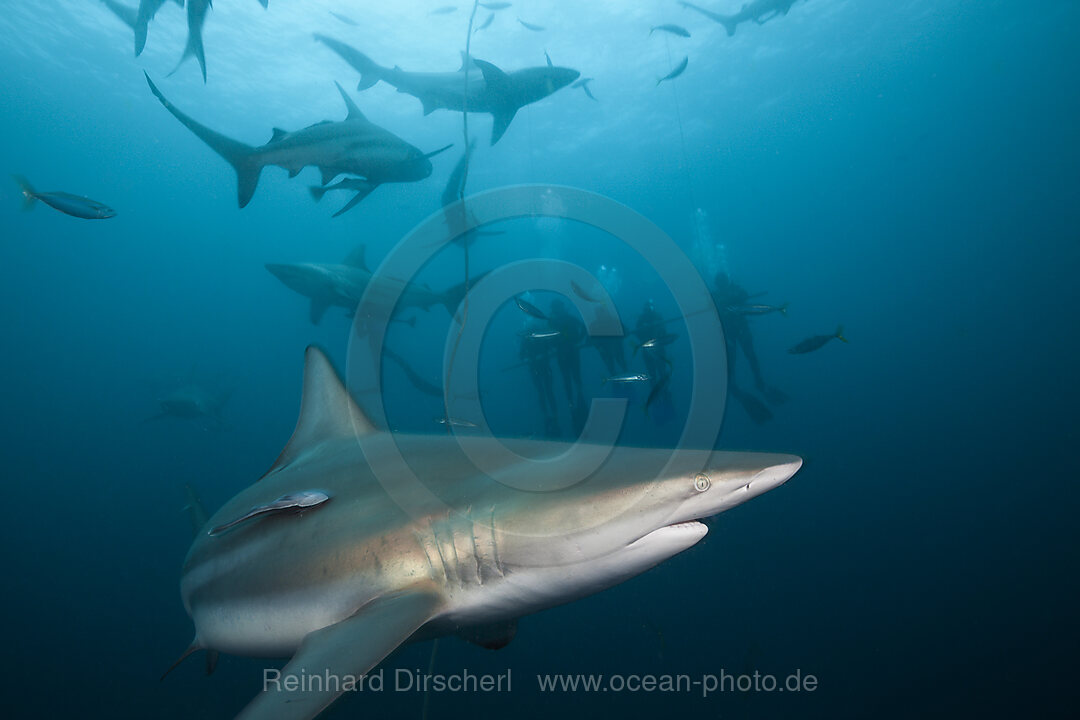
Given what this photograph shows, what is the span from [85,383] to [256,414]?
1457 inches

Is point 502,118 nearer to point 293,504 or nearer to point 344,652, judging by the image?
point 293,504

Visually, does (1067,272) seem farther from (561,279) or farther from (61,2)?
(61,2)

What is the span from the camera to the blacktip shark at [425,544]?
5.51 feet

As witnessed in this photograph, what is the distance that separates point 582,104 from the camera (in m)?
33.1

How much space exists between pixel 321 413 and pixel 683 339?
3215 cm

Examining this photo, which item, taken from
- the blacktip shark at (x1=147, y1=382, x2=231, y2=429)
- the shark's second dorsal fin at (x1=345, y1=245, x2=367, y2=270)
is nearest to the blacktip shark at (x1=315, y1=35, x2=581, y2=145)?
the shark's second dorsal fin at (x1=345, y1=245, x2=367, y2=270)

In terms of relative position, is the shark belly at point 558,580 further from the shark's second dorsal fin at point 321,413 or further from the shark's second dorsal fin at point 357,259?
the shark's second dorsal fin at point 357,259

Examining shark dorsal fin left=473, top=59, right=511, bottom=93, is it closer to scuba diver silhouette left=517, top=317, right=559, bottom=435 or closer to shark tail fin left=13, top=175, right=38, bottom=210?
scuba diver silhouette left=517, top=317, right=559, bottom=435

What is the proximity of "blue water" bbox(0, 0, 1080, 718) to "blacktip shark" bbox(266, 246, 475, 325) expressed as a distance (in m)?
6.46

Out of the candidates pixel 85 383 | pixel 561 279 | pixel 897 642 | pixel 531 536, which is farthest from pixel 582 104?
pixel 85 383

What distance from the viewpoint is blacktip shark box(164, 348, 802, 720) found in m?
1.68

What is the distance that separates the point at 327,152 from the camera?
6484mm

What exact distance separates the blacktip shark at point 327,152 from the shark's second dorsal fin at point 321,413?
12.9 ft

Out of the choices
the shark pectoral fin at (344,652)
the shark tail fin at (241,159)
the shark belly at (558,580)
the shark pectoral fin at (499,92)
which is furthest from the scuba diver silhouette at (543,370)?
the shark pectoral fin at (344,652)
